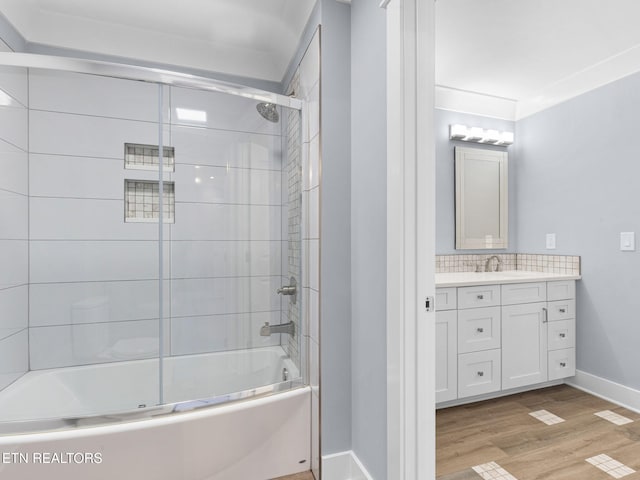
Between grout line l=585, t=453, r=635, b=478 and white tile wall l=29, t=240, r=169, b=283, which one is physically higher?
white tile wall l=29, t=240, r=169, b=283

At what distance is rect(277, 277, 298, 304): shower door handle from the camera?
5.96 ft

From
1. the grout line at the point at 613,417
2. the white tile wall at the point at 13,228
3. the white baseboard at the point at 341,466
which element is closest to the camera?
the white tile wall at the point at 13,228

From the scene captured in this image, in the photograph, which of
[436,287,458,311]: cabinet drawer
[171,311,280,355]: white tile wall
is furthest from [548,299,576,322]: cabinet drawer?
[171,311,280,355]: white tile wall

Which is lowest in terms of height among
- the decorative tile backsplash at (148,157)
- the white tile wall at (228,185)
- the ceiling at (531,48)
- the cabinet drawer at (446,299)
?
the cabinet drawer at (446,299)

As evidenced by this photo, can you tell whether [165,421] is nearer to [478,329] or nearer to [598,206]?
[478,329]

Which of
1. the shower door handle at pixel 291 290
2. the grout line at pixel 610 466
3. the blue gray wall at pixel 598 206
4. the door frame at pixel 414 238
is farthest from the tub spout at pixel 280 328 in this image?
the blue gray wall at pixel 598 206

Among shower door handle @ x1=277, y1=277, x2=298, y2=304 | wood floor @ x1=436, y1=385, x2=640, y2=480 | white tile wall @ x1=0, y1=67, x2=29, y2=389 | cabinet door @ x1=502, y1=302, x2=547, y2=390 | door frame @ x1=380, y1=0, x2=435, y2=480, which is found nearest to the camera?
door frame @ x1=380, y1=0, x2=435, y2=480

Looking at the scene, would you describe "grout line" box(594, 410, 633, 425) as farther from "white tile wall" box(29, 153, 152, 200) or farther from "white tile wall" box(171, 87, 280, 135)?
"white tile wall" box(29, 153, 152, 200)

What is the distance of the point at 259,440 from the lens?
5.17 feet

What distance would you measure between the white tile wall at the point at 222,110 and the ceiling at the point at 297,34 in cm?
68

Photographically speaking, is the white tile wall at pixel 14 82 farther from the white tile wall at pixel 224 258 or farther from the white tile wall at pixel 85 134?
the white tile wall at pixel 224 258

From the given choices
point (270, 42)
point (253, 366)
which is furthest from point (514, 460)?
point (270, 42)

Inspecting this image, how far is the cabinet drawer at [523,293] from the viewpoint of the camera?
2.39 m

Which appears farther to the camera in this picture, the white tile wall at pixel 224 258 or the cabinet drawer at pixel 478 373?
the cabinet drawer at pixel 478 373
